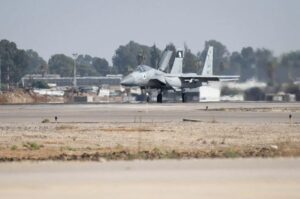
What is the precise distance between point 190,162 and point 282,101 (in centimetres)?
5019

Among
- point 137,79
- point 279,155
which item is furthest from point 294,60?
point 137,79

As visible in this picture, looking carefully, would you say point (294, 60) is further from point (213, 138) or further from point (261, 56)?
point (213, 138)

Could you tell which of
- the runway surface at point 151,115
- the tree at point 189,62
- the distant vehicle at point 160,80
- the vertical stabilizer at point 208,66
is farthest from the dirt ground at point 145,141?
the tree at point 189,62

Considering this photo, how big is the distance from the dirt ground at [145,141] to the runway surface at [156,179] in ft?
5.60

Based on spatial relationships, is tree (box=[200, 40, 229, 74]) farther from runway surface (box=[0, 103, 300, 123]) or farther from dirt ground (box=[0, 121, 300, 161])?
dirt ground (box=[0, 121, 300, 161])

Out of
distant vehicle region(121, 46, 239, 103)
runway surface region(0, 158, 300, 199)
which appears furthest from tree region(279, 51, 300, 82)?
distant vehicle region(121, 46, 239, 103)

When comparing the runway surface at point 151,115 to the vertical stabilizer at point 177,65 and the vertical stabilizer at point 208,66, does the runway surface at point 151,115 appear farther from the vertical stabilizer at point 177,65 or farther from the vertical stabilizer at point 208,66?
the vertical stabilizer at point 208,66

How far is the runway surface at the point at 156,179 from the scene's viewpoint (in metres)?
14.7

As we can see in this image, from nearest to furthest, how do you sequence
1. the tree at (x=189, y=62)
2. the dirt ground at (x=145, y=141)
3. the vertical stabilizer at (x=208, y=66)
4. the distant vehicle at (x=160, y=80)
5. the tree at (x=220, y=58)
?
the dirt ground at (x=145, y=141) < the tree at (x=220, y=58) < the distant vehicle at (x=160, y=80) < the vertical stabilizer at (x=208, y=66) < the tree at (x=189, y=62)

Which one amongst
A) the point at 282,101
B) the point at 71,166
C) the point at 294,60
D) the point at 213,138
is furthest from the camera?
the point at 282,101

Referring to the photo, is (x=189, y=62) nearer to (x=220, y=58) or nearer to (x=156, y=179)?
(x=220, y=58)

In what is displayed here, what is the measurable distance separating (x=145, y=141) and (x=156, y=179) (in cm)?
1053

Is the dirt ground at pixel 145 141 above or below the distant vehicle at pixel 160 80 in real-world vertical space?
below

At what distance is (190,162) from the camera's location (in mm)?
20531
